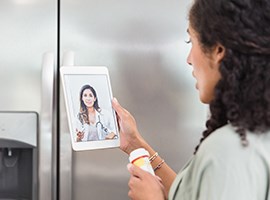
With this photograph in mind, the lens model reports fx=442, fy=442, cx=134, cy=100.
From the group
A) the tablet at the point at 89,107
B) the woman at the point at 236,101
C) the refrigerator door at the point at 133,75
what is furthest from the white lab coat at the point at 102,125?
the woman at the point at 236,101

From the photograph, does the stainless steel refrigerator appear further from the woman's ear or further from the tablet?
the woman's ear

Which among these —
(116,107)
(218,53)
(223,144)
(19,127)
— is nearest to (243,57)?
(218,53)

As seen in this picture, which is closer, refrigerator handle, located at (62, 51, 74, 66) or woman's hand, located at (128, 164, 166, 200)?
woman's hand, located at (128, 164, 166, 200)

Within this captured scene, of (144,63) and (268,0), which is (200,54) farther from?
(144,63)

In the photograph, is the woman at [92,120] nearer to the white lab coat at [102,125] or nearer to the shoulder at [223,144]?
the white lab coat at [102,125]

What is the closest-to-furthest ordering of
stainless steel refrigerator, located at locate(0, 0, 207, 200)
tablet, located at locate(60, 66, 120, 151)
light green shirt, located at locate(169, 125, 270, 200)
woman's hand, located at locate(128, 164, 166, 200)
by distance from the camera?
light green shirt, located at locate(169, 125, 270, 200), woman's hand, located at locate(128, 164, 166, 200), tablet, located at locate(60, 66, 120, 151), stainless steel refrigerator, located at locate(0, 0, 207, 200)

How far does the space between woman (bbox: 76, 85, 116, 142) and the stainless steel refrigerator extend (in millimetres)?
112

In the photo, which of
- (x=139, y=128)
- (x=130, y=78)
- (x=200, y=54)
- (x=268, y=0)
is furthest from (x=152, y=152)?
(x=268, y=0)

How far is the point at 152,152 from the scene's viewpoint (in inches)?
49.9

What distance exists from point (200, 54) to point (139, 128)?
0.53 m

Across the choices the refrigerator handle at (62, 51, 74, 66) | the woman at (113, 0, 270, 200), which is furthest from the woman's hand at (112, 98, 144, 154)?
the woman at (113, 0, 270, 200)

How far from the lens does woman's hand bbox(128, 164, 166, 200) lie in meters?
0.97

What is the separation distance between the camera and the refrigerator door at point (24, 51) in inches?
50.0

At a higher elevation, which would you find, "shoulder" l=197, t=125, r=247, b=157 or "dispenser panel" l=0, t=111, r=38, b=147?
"dispenser panel" l=0, t=111, r=38, b=147
